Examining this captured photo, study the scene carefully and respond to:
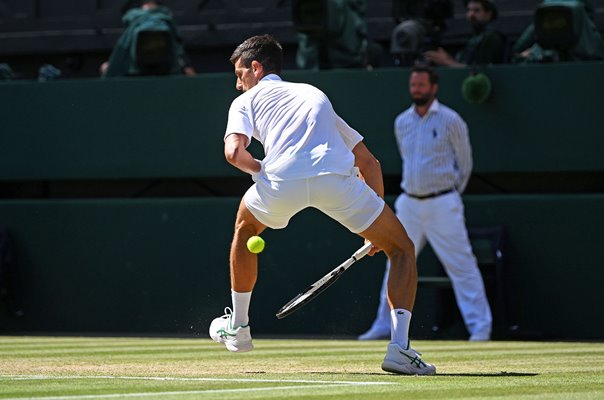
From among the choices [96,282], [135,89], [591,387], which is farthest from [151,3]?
[591,387]

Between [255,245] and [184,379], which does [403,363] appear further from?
[184,379]

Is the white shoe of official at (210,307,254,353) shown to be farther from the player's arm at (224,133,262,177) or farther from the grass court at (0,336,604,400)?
the player's arm at (224,133,262,177)

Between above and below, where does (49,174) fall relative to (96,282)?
above

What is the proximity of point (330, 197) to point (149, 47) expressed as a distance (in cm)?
729

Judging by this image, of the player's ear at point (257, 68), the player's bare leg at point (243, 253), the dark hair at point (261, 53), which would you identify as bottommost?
the player's bare leg at point (243, 253)

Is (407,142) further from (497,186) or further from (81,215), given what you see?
(81,215)

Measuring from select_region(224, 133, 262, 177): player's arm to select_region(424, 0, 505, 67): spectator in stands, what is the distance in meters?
6.41

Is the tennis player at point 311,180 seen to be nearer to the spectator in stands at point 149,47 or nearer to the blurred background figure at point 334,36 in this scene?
the blurred background figure at point 334,36

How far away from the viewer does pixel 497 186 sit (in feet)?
44.1

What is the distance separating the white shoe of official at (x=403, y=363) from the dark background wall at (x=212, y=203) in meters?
5.80

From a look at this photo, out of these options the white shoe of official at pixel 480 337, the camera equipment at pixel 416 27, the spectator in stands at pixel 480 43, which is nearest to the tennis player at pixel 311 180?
the white shoe of official at pixel 480 337

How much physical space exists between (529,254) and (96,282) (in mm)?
4568

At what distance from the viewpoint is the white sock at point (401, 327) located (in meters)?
7.26

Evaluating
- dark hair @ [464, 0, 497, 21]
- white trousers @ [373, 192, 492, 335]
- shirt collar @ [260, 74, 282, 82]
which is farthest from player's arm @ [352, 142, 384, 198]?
dark hair @ [464, 0, 497, 21]
